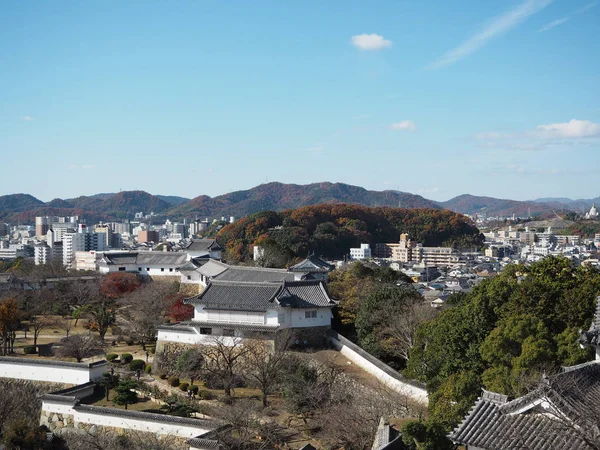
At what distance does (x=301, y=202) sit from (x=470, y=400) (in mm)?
185507

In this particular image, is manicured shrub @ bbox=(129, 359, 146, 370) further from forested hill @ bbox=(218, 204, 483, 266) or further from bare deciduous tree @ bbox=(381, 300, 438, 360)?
forested hill @ bbox=(218, 204, 483, 266)

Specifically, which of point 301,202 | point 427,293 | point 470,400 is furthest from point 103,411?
point 301,202

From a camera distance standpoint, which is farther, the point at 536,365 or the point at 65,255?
the point at 65,255

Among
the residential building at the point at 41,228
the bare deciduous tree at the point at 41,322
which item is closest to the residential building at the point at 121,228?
the residential building at the point at 41,228

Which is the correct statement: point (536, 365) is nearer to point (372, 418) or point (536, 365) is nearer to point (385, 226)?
point (372, 418)

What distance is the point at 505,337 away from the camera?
48.7ft

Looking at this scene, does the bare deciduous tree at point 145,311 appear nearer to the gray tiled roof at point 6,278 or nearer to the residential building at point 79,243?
the gray tiled roof at point 6,278

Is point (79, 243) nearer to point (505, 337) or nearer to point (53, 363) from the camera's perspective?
point (53, 363)

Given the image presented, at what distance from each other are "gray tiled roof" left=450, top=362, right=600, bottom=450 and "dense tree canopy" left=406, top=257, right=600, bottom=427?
14.7 feet

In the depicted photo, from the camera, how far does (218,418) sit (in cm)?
1738

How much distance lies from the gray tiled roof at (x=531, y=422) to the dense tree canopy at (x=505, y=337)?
14.7 feet

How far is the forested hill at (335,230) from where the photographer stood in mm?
70188

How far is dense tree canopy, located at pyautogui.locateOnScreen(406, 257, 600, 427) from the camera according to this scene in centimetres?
1379

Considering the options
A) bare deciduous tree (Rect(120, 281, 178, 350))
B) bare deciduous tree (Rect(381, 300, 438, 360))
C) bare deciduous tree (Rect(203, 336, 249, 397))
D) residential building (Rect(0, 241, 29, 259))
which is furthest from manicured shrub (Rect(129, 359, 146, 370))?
residential building (Rect(0, 241, 29, 259))
